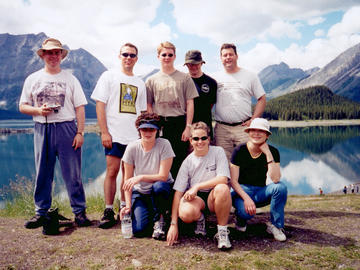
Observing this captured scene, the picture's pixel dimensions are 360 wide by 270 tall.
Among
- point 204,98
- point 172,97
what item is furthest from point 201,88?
point 172,97

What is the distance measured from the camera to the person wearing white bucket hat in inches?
188

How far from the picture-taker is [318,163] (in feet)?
216

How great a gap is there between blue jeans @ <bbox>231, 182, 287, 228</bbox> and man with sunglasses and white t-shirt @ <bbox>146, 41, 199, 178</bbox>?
67.7 inches

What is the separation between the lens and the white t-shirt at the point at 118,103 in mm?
5574

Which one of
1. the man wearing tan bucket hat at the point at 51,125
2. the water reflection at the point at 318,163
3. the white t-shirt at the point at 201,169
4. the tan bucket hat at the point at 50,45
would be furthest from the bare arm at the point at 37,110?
the water reflection at the point at 318,163

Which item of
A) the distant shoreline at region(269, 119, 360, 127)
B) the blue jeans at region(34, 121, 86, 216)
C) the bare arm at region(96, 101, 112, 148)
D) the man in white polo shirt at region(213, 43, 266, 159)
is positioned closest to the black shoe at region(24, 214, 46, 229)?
the blue jeans at region(34, 121, 86, 216)

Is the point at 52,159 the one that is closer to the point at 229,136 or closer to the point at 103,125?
the point at 103,125

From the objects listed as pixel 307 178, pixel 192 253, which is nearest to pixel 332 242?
pixel 192 253

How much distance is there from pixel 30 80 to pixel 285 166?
64.7 m

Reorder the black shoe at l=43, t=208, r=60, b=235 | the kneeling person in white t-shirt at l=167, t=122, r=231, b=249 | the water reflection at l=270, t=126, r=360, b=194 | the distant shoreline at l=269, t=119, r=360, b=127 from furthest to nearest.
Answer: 1. the distant shoreline at l=269, t=119, r=360, b=127
2. the water reflection at l=270, t=126, r=360, b=194
3. the black shoe at l=43, t=208, r=60, b=235
4. the kneeling person in white t-shirt at l=167, t=122, r=231, b=249

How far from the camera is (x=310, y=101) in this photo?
171125 mm

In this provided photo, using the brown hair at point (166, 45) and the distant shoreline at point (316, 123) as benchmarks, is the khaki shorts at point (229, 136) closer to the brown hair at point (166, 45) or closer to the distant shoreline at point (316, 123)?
the brown hair at point (166, 45)

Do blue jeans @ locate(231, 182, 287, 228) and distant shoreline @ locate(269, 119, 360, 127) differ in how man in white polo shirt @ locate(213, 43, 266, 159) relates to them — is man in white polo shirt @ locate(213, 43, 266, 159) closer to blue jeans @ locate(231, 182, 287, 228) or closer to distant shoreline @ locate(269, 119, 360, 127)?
blue jeans @ locate(231, 182, 287, 228)

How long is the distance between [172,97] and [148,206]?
92.2 inches
